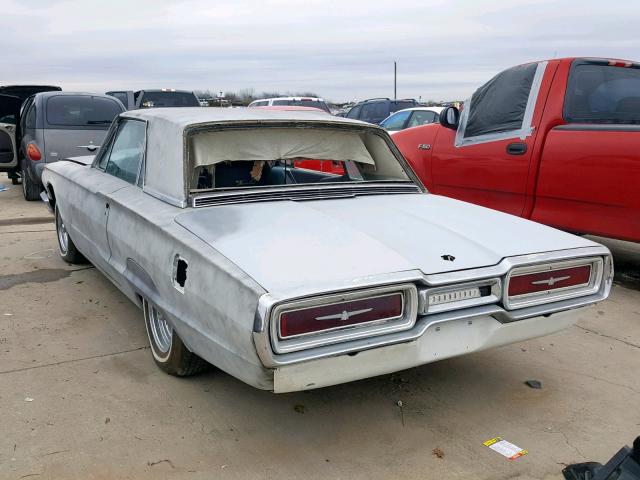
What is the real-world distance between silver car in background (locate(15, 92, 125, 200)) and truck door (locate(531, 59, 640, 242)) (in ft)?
20.8

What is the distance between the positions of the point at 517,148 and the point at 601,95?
0.79m

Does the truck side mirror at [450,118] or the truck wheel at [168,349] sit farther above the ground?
the truck side mirror at [450,118]

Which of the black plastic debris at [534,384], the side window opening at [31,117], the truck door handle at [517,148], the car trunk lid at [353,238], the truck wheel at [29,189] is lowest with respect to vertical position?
the black plastic debris at [534,384]

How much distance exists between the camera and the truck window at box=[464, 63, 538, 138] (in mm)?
5289

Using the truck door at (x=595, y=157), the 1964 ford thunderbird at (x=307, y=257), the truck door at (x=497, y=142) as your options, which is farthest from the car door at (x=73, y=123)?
the truck door at (x=595, y=157)

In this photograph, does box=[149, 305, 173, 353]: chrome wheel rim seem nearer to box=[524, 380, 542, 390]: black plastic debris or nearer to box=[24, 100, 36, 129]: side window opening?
box=[524, 380, 542, 390]: black plastic debris

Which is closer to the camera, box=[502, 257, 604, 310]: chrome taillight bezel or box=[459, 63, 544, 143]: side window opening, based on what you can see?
box=[502, 257, 604, 310]: chrome taillight bezel

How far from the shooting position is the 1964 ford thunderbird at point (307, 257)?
2299mm

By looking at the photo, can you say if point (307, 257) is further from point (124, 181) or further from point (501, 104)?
point (501, 104)

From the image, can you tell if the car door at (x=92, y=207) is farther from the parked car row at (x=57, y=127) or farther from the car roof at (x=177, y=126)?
the parked car row at (x=57, y=127)

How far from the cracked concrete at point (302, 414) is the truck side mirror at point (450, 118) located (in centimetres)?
246

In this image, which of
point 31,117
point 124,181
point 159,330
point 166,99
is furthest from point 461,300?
point 166,99

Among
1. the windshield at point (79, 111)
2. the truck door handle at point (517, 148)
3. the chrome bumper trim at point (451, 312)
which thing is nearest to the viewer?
the chrome bumper trim at point (451, 312)

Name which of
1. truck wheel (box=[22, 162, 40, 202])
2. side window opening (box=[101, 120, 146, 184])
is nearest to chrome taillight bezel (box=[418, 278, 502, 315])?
side window opening (box=[101, 120, 146, 184])
